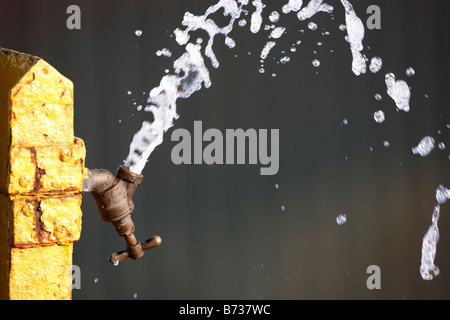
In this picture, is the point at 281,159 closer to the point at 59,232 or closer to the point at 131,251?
the point at 131,251

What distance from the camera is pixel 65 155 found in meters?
1.09

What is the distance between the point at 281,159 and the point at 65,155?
1893mm

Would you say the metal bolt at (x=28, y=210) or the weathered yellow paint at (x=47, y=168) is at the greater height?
the weathered yellow paint at (x=47, y=168)

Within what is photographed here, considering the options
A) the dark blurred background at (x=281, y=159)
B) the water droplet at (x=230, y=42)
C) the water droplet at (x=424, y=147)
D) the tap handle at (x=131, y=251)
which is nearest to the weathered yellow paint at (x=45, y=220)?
the tap handle at (x=131, y=251)

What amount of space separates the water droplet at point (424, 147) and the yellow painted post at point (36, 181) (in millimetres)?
2207

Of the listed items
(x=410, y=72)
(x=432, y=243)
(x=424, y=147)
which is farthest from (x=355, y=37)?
(x=432, y=243)

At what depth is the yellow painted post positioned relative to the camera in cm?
106

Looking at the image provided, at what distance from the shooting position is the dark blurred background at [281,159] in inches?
110

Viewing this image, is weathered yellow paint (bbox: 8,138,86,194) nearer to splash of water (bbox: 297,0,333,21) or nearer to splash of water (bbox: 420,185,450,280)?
splash of water (bbox: 297,0,333,21)

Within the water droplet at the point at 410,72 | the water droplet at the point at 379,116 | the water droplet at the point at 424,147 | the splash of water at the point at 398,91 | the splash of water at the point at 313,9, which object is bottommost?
the water droplet at the point at 424,147

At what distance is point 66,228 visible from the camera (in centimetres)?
110

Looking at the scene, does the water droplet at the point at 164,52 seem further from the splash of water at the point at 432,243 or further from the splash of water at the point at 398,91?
the splash of water at the point at 432,243

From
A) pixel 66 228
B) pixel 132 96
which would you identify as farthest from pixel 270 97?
pixel 66 228

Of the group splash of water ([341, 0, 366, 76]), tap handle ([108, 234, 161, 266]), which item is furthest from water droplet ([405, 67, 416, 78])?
tap handle ([108, 234, 161, 266])
